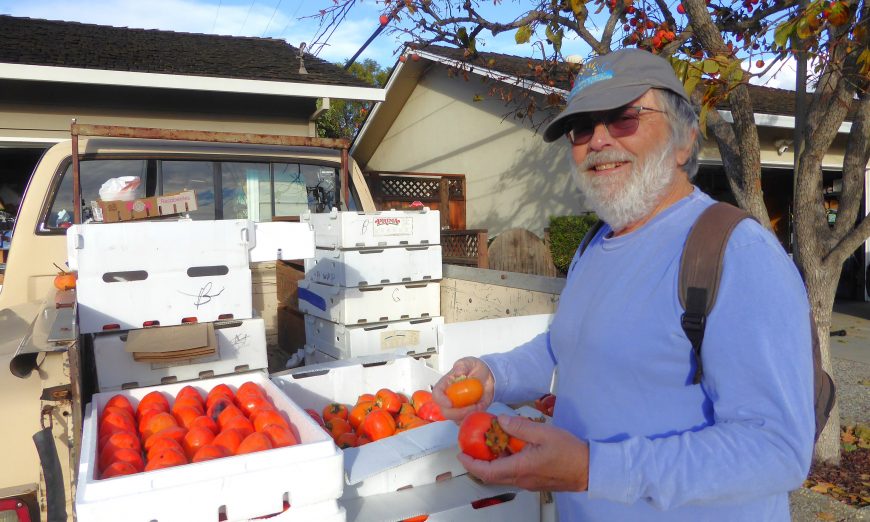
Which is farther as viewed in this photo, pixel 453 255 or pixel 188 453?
pixel 453 255

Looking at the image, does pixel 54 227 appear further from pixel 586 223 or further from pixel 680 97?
pixel 586 223

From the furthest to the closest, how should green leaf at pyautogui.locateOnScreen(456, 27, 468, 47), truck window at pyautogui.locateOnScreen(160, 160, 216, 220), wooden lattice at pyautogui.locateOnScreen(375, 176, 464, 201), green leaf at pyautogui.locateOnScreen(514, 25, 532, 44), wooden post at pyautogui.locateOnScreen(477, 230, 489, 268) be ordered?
wooden lattice at pyautogui.locateOnScreen(375, 176, 464, 201), wooden post at pyautogui.locateOnScreen(477, 230, 489, 268), green leaf at pyautogui.locateOnScreen(456, 27, 468, 47), truck window at pyautogui.locateOnScreen(160, 160, 216, 220), green leaf at pyautogui.locateOnScreen(514, 25, 532, 44)

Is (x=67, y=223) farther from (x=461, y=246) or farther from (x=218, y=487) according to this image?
(x=461, y=246)

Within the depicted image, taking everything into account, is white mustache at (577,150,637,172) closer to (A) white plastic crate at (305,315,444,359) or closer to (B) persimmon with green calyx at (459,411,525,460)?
(B) persimmon with green calyx at (459,411,525,460)

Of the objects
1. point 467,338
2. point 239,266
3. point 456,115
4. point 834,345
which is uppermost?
point 456,115

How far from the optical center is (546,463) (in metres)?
1.28

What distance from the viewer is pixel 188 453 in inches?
83.6

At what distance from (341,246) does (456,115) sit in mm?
9410

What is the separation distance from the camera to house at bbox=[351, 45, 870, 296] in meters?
10.9

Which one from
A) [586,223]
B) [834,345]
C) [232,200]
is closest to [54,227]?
[232,200]

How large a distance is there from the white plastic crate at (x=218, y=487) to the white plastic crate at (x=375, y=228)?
10.7ft

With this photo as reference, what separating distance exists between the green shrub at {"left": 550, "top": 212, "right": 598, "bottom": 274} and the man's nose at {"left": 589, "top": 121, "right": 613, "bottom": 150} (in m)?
8.32

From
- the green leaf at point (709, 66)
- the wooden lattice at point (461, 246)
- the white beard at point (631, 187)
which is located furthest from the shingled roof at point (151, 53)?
the white beard at point (631, 187)

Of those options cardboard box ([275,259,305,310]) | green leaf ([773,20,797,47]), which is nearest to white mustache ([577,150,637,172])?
green leaf ([773,20,797,47])
